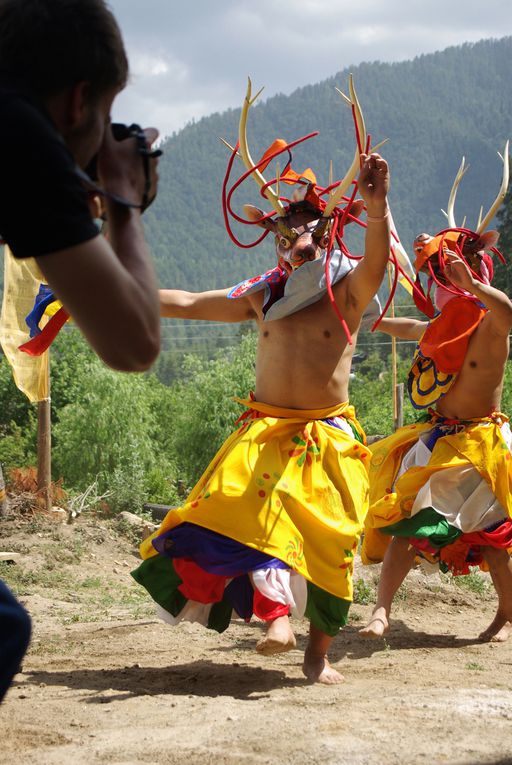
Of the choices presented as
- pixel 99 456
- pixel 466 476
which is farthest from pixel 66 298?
pixel 99 456

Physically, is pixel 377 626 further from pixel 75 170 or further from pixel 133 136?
pixel 75 170

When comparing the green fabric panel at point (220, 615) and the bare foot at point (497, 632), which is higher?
the green fabric panel at point (220, 615)

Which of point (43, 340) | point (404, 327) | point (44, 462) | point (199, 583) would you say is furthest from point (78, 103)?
point (44, 462)

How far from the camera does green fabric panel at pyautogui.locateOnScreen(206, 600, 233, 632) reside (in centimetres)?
443

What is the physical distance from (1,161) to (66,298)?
0.24 metres

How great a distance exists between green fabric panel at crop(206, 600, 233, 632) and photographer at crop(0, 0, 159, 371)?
2.84 metres

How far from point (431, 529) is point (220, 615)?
138 centimetres

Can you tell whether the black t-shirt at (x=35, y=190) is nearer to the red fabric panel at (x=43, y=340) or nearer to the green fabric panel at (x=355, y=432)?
the red fabric panel at (x=43, y=340)

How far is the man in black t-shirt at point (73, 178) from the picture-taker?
1.59 metres

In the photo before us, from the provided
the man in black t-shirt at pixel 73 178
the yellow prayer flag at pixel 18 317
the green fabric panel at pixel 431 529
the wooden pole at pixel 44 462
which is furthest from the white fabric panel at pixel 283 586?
the wooden pole at pixel 44 462

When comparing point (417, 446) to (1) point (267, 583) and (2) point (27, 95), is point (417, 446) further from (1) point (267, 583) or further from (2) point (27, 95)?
(2) point (27, 95)

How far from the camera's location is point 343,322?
4.28m

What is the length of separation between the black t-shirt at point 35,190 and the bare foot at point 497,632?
448 centimetres

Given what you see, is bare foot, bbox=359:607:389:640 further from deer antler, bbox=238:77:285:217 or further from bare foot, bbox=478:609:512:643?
deer antler, bbox=238:77:285:217
